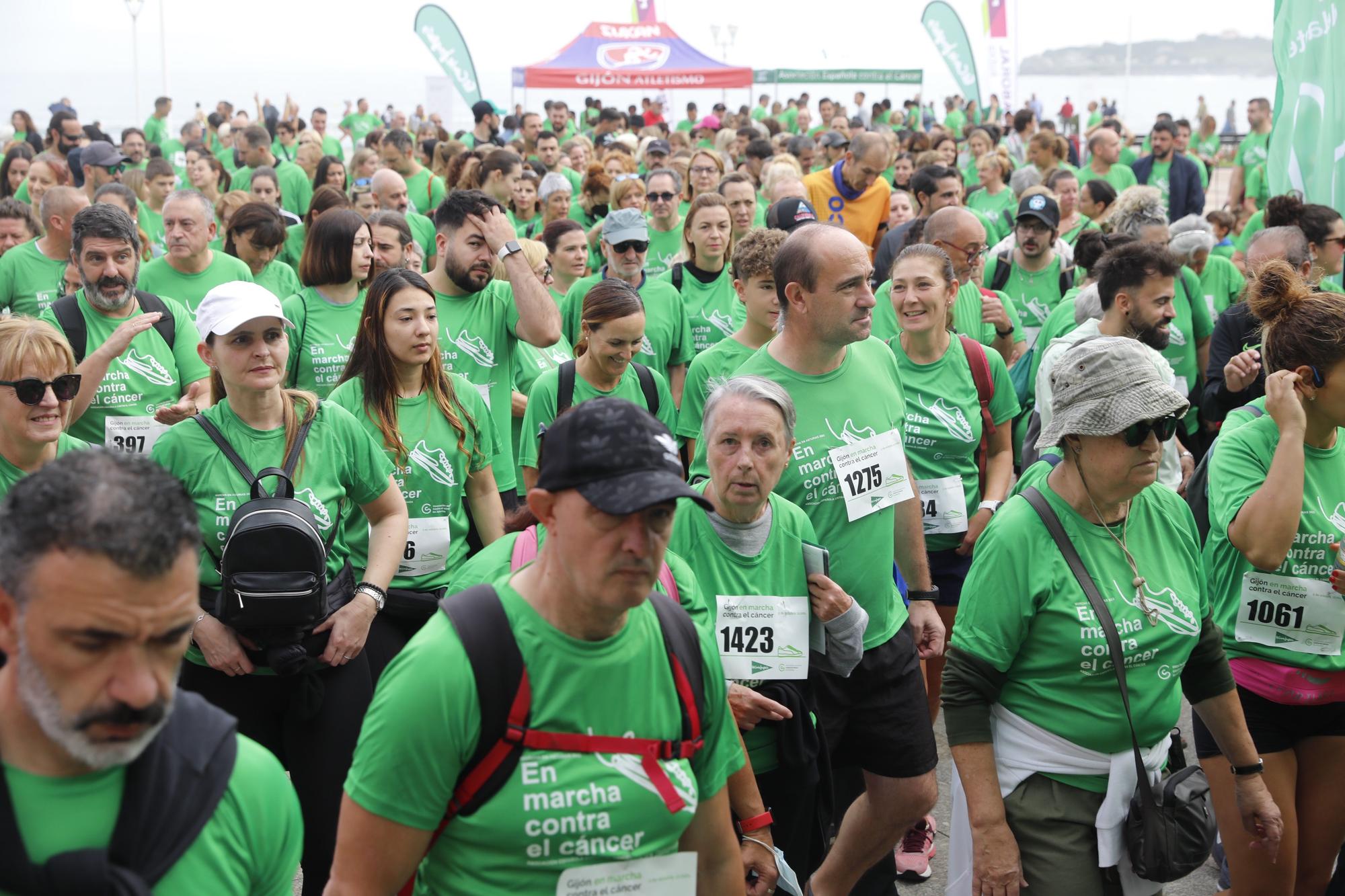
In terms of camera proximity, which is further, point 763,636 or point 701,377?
point 701,377

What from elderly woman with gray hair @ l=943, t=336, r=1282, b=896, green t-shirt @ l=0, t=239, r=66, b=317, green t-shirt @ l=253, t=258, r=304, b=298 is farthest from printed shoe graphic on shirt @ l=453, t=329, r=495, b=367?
elderly woman with gray hair @ l=943, t=336, r=1282, b=896

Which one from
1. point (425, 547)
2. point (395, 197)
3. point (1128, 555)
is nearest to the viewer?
point (1128, 555)

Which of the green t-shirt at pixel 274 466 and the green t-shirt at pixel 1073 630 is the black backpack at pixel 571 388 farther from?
the green t-shirt at pixel 1073 630

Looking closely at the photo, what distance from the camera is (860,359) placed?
422cm

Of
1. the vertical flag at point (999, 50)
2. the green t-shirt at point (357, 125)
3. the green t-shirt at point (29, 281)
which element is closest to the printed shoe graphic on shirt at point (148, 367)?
the green t-shirt at point (29, 281)

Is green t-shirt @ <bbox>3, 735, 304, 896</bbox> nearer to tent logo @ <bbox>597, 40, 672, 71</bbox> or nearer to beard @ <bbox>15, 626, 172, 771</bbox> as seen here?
beard @ <bbox>15, 626, 172, 771</bbox>

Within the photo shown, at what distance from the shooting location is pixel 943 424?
5160mm

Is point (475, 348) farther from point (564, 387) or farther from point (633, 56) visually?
point (633, 56)

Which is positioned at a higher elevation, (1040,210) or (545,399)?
(1040,210)

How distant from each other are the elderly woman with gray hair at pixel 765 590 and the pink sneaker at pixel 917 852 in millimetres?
1302

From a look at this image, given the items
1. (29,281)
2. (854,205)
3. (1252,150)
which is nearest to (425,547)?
(29,281)

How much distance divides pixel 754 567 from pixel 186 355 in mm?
3191

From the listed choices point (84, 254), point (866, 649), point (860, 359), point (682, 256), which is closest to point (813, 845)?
point (866, 649)

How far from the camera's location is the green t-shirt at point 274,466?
3.71 m
